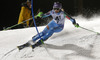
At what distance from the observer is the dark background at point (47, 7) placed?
13.0ft

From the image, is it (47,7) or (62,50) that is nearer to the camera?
(62,50)

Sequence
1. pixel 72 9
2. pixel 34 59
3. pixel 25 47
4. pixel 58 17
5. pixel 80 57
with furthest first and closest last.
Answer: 1. pixel 72 9
2. pixel 25 47
3. pixel 58 17
4. pixel 34 59
5. pixel 80 57

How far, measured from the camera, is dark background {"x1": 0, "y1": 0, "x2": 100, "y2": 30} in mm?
3977

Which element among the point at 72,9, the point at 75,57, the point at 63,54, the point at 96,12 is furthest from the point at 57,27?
the point at 96,12

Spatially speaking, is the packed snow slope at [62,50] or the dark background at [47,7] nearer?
the packed snow slope at [62,50]

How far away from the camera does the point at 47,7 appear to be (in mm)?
4090

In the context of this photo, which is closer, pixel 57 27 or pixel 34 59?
pixel 34 59

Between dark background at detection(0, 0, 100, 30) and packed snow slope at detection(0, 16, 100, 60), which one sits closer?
packed snow slope at detection(0, 16, 100, 60)

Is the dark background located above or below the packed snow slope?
above

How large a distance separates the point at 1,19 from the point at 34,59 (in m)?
3.15

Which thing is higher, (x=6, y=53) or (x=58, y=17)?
(x=58, y=17)

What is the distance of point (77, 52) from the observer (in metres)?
1.51

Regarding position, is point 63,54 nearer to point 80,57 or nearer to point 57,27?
point 80,57

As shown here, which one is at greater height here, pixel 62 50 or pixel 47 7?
pixel 47 7
